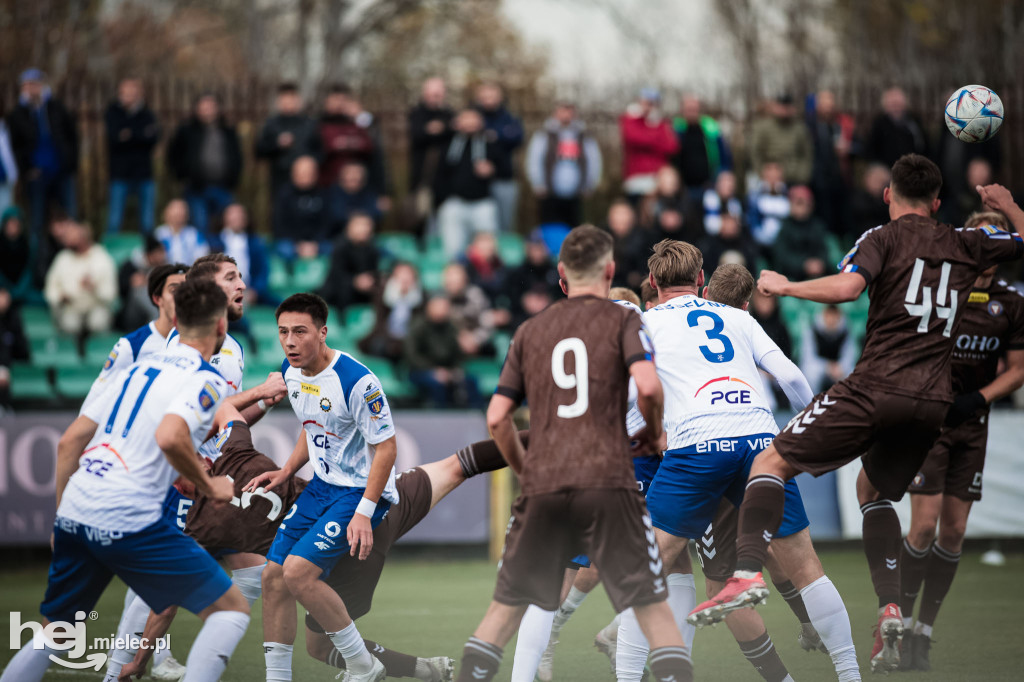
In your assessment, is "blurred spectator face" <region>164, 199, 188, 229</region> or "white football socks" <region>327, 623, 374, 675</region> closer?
"white football socks" <region>327, 623, 374, 675</region>

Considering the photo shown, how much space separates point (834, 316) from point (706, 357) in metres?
7.48

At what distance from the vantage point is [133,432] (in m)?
5.12

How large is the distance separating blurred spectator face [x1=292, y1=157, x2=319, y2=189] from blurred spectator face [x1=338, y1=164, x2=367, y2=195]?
376 millimetres

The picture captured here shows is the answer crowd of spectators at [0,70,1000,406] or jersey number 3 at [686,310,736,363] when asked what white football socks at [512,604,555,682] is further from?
A: crowd of spectators at [0,70,1000,406]

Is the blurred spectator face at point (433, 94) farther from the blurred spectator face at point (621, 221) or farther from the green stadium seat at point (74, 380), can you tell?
the green stadium seat at point (74, 380)

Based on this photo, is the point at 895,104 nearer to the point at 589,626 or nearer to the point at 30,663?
the point at 589,626

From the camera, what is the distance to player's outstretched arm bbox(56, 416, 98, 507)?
5629 millimetres

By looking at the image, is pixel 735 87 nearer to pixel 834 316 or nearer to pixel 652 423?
pixel 834 316

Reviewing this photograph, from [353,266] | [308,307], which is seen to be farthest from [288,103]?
[308,307]

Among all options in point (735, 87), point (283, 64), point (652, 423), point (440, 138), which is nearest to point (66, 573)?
point (652, 423)

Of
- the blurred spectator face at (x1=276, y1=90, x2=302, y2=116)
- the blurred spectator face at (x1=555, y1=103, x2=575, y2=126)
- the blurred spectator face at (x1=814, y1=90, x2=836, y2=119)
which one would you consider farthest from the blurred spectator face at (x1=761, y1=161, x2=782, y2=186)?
the blurred spectator face at (x1=276, y1=90, x2=302, y2=116)

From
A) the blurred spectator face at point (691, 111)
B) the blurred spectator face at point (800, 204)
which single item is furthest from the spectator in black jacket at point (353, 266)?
the blurred spectator face at point (800, 204)

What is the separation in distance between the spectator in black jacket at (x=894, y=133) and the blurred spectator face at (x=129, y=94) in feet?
31.2

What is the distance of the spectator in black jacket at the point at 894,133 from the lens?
48.9ft
